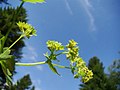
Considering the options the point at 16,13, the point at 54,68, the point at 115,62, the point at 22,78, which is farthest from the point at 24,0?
the point at 22,78

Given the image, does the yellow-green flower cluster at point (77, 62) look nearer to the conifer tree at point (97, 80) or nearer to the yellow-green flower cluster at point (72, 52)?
the yellow-green flower cluster at point (72, 52)

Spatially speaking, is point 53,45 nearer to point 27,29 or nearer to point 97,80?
point 27,29

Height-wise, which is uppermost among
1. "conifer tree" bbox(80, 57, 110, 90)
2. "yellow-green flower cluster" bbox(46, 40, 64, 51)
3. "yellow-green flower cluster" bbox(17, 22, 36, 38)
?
"conifer tree" bbox(80, 57, 110, 90)

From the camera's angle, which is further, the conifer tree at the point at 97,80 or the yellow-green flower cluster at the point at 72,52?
the conifer tree at the point at 97,80

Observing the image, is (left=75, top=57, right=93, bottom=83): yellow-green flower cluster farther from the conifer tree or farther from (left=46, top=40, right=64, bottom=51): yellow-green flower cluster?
the conifer tree

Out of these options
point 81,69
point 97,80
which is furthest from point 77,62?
point 97,80

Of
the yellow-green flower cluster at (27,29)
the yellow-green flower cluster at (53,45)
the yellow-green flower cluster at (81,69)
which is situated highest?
the yellow-green flower cluster at (27,29)

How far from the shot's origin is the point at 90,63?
46.7 m

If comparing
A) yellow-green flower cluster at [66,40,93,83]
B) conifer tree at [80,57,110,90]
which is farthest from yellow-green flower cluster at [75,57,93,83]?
conifer tree at [80,57,110,90]

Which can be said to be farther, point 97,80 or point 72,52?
point 97,80

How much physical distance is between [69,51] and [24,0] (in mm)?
384

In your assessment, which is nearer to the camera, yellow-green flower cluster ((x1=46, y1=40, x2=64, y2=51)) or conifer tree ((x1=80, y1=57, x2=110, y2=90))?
yellow-green flower cluster ((x1=46, y1=40, x2=64, y2=51))

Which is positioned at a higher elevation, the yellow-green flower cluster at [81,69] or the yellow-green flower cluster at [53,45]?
the yellow-green flower cluster at [53,45]

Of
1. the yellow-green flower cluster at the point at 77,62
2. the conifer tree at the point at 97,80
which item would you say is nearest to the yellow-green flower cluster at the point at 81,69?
the yellow-green flower cluster at the point at 77,62
